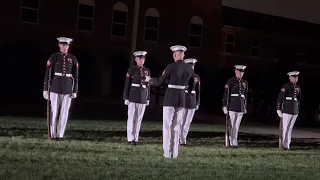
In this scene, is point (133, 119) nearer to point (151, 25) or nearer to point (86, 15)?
point (86, 15)

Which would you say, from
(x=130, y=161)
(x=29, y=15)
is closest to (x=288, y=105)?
(x=130, y=161)

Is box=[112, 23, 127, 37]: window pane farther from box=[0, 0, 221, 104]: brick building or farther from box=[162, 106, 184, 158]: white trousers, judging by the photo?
box=[162, 106, 184, 158]: white trousers

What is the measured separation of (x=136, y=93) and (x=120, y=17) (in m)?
27.7

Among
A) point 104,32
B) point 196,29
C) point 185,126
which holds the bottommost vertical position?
point 185,126

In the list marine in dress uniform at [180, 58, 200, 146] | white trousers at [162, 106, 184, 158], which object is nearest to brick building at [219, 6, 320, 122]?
marine in dress uniform at [180, 58, 200, 146]

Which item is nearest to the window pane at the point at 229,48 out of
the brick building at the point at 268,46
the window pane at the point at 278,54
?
the brick building at the point at 268,46

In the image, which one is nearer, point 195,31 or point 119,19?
point 119,19

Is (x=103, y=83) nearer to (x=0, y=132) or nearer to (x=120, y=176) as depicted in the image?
(x=0, y=132)

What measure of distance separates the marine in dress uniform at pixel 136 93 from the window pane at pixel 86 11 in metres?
26.5

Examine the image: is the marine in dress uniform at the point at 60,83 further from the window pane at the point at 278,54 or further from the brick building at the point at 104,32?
the window pane at the point at 278,54

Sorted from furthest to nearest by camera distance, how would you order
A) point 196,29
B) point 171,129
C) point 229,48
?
point 229,48
point 196,29
point 171,129

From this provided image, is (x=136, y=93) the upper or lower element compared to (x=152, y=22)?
lower

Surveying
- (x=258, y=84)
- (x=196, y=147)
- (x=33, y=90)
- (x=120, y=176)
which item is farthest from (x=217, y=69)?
(x=120, y=176)

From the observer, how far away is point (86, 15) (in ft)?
121
